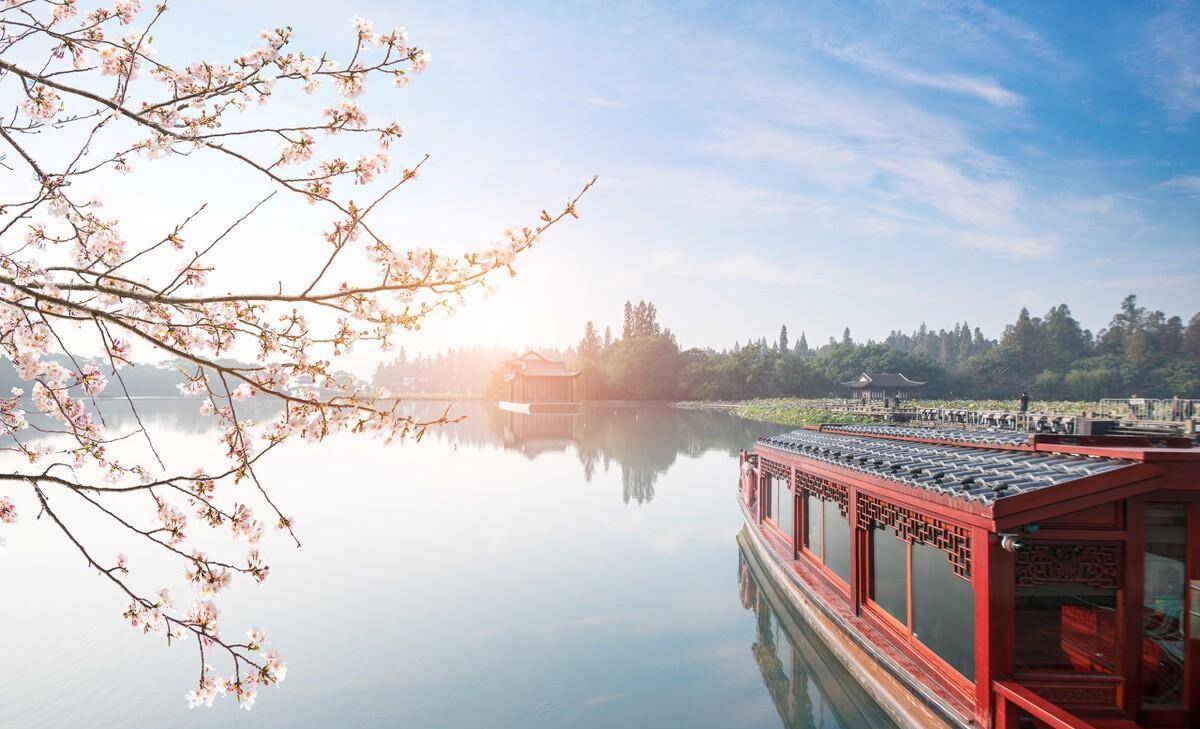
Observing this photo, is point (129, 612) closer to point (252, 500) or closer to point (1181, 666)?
point (1181, 666)

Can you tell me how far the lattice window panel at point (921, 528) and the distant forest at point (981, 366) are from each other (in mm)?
50406

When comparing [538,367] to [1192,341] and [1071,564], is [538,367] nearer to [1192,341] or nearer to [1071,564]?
[1071,564]

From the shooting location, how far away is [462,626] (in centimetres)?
764

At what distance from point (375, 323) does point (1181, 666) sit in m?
4.64

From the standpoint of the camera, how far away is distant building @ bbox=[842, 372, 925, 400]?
50.0 meters

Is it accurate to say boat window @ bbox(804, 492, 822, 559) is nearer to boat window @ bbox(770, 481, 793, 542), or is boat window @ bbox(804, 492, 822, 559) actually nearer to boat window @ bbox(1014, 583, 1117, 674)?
boat window @ bbox(770, 481, 793, 542)

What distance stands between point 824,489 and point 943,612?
5.97ft

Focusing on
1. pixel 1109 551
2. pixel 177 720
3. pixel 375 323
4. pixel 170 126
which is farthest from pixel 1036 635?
pixel 177 720

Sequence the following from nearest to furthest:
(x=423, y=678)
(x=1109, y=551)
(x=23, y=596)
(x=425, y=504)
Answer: (x=1109, y=551)
(x=423, y=678)
(x=23, y=596)
(x=425, y=504)

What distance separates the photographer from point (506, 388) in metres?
58.4

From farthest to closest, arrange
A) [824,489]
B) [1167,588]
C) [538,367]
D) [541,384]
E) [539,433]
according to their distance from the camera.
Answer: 1. [538,367]
2. [541,384]
3. [539,433]
4. [824,489]
5. [1167,588]

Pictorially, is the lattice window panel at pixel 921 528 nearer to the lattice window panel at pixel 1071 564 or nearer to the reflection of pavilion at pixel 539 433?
the lattice window panel at pixel 1071 564

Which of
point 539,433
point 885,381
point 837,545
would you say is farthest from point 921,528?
point 885,381

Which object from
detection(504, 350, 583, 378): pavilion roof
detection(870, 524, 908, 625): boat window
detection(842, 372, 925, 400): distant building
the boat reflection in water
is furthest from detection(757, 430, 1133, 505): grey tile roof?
detection(842, 372, 925, 400): distant building
